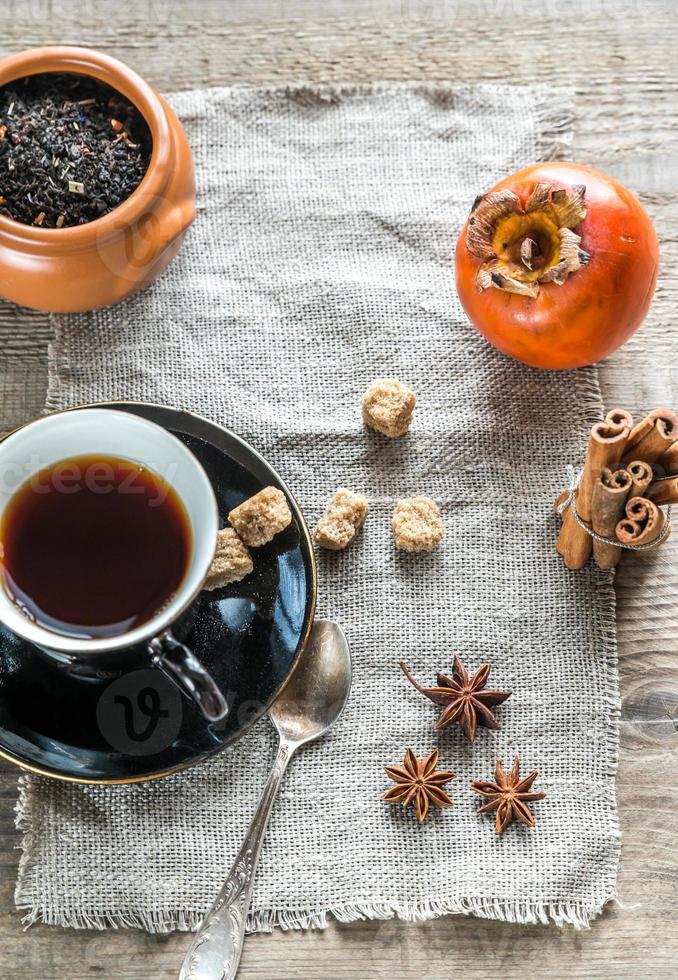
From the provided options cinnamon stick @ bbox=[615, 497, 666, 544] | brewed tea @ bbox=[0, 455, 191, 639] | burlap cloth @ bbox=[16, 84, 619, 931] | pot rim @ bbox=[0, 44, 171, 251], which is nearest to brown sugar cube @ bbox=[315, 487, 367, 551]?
burlap cloth @ bbox=[16, 84, 619, 931]

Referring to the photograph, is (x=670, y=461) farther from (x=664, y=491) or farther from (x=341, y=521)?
(x=341, y=521)

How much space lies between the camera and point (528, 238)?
5.35 feet

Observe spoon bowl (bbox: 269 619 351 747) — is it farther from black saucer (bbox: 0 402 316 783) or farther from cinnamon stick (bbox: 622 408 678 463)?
cinnamon stick (bbox: 622 408 678 463)

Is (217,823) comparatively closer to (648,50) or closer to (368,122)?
(368,122)

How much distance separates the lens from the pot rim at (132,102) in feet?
5.29

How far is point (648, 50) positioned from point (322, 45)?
667 millimetres

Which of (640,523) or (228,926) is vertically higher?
(640,523)

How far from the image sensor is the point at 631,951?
5.45ft

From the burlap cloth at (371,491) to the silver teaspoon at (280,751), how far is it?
0.04 meters

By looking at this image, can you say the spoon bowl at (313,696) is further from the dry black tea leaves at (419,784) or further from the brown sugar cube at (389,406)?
the brown sugar cube at (389,406)

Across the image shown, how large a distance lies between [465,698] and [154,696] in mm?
527

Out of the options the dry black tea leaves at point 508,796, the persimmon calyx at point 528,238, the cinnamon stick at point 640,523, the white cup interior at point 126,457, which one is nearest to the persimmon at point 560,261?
the persimmon calyx at point 528,238

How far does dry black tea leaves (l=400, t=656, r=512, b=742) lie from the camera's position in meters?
1.67

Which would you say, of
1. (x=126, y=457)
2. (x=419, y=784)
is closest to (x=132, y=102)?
(x=126, y=457)
